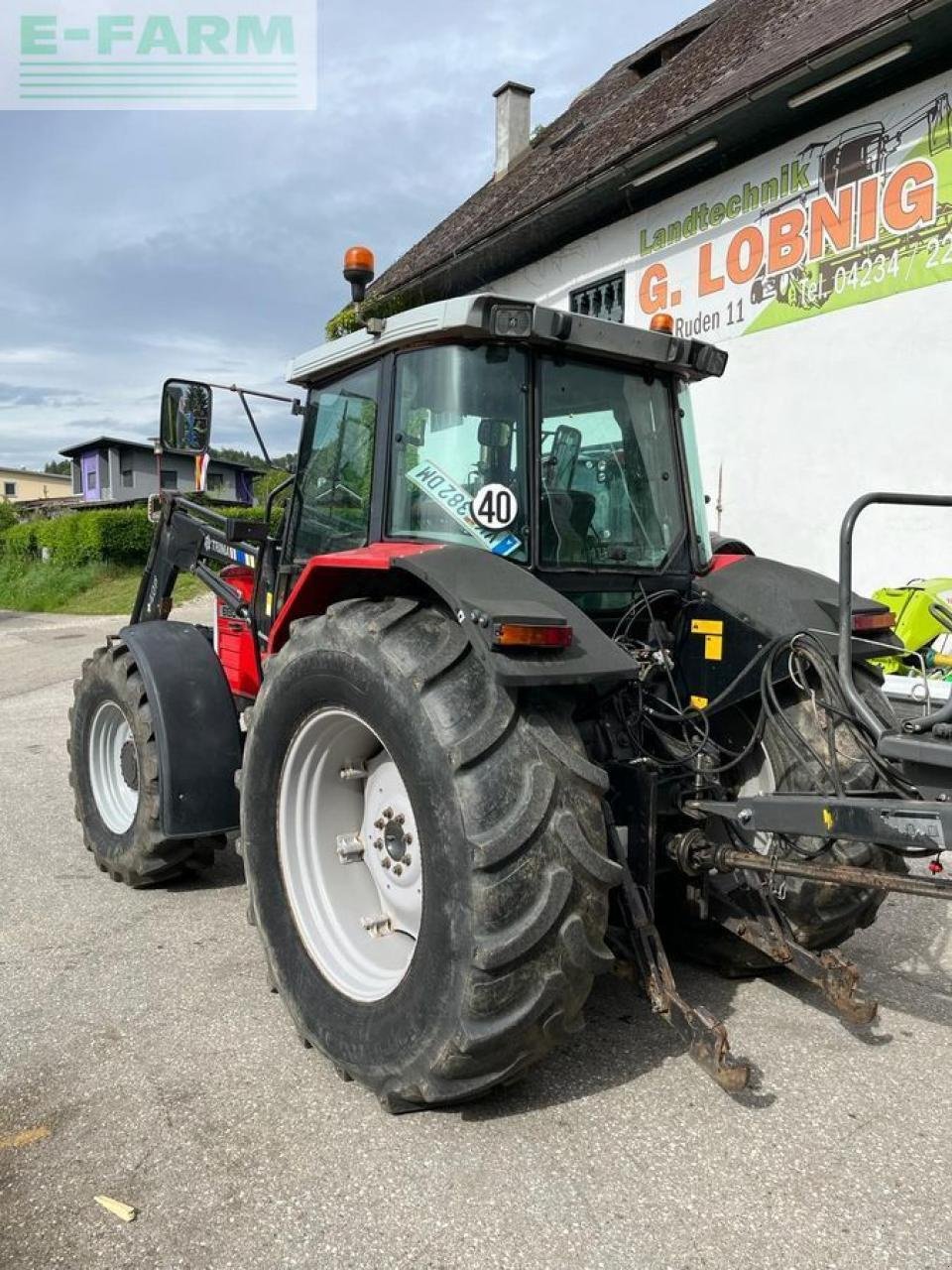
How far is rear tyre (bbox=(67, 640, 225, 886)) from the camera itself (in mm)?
3961

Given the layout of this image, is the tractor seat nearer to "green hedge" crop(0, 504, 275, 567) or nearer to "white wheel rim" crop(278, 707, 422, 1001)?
"white wheel rim" crop(278, 707, 422, 1001)

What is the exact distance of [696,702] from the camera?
3271 millimetres

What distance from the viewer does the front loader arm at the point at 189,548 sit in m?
4.41

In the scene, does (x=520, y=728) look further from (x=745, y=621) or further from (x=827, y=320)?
(x=827, y=320)

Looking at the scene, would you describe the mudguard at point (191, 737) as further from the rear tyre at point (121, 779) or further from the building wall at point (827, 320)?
the building wall at point (827, 320)

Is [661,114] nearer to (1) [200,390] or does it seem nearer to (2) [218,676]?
(1) [200,390]

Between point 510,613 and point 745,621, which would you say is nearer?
point 510,613

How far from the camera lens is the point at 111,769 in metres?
4.55

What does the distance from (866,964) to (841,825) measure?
144cm

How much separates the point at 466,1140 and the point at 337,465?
2194mm

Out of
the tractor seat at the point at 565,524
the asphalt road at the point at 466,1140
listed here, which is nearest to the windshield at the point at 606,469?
the tractor seat at the point at 565,524

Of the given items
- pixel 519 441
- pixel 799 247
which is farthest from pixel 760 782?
pixel 799 247

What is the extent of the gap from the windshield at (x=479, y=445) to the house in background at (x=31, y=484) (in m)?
86.7

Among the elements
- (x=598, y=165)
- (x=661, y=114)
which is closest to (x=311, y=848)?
(x=598, y=165)
